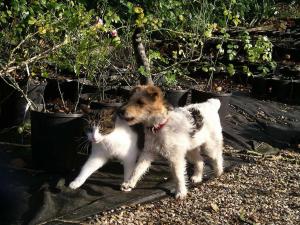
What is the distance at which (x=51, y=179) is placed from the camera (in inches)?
170

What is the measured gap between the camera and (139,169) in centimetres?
417

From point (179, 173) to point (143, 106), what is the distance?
0.69 meters

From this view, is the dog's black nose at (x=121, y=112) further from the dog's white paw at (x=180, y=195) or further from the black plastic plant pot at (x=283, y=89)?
the black plastic plant pot at (x=283, y=89)

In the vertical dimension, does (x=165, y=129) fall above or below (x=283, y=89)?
above

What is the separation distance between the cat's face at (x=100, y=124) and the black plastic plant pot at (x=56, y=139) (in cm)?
27

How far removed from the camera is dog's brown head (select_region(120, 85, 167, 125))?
3924 mm

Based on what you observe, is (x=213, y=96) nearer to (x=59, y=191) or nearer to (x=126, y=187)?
(x=126, y=187)

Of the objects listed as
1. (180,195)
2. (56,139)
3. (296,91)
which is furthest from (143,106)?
(296,91)

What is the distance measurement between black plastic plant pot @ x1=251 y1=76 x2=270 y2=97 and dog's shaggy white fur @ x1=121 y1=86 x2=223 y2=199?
512 cm

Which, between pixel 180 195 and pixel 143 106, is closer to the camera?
pixel 143 106

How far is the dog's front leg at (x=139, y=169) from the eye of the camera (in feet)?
13.7

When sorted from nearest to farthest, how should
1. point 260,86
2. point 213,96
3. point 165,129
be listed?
1. point 165,129
2. point 213,96
3. point 260,86

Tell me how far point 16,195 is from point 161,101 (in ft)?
4.78

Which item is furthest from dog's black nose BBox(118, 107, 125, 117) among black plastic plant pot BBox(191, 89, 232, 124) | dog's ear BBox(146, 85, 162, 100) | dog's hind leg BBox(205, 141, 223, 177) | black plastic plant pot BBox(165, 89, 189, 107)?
black plastic plant pot BBox(191, 89, 232, 124)
